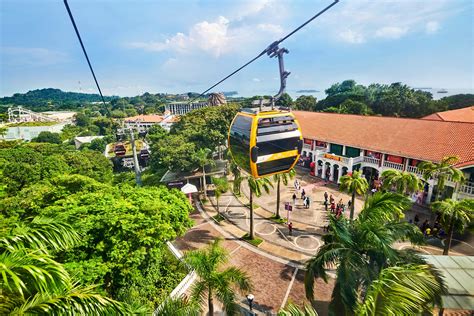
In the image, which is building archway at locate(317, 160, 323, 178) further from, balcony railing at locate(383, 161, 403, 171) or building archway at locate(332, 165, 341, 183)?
balcony railing at locate(383, 161, 403, 171)

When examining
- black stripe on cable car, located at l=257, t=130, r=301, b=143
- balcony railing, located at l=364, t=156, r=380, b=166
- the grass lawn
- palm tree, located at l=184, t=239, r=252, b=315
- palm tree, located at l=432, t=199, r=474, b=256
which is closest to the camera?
palm tree, located at l=184, t=239, r=252, b=315

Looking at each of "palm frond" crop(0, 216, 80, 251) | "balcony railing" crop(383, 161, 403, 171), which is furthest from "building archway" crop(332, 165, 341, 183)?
"palm frond" crop(0, 216, 80, 251)

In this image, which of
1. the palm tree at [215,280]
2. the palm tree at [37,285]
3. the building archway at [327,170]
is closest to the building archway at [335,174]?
the building archway at [327,170]

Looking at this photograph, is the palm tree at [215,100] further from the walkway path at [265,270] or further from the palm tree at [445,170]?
the palm tree at [445,170]

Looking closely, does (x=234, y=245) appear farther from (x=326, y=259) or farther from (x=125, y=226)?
(x=326, y=259)

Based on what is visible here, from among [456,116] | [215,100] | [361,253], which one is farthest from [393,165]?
[215,100]

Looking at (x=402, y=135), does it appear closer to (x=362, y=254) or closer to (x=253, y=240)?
(x=253, y=240)

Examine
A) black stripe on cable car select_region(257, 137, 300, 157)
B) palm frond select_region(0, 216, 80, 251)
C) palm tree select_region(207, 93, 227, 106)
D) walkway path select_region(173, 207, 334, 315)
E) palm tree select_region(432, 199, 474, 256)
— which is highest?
palm tree select_region(207, 93, 227, 106)
